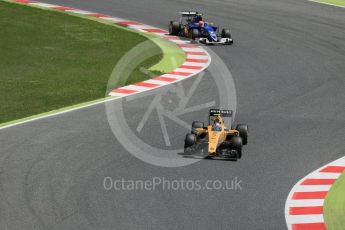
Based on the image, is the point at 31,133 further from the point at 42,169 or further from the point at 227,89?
the point at 227,89

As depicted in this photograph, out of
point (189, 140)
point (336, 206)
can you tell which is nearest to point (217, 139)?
point (189, 140)

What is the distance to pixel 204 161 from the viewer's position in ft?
66.4

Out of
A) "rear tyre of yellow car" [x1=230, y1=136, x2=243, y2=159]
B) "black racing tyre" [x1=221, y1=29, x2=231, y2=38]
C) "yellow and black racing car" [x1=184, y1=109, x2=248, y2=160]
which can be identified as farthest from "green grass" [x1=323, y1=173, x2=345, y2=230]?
"black racing tyre" [x1=221, y1=29, x2=231, y2=38]

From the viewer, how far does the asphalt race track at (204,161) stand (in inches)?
653

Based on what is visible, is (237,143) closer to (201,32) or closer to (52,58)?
(52,58)

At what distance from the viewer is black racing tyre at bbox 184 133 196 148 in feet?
67.7

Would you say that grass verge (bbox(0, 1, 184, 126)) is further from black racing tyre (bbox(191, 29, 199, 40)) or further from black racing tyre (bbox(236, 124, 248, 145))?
black racing tyre (bbox(236, 124, 248, 145))

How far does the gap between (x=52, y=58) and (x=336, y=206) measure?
56.6 feet

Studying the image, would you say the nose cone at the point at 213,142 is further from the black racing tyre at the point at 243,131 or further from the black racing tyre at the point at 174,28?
the black racing tyre at the point at 174,28

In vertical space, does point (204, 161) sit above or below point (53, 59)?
above

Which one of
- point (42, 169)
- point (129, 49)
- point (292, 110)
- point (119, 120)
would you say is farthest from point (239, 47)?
point (42, 169)

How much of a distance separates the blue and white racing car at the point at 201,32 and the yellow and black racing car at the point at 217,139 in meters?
13.2

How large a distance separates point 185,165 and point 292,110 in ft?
21.3

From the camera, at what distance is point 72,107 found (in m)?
25.1
